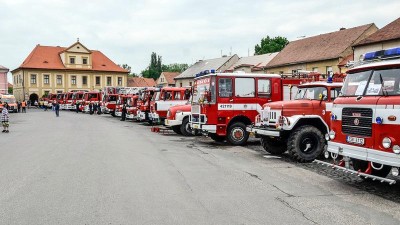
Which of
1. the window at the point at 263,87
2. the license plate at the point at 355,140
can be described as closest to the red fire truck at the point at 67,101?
the window at the point at 263,87

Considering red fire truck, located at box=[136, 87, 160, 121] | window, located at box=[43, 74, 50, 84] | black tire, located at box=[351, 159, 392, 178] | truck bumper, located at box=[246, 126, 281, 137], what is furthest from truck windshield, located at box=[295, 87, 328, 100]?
window, located at box=[43, 74, 50, 84]

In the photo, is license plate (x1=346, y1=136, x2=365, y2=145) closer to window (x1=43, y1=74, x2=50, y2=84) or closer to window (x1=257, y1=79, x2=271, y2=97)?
window (x1=257, y1=79, x2=271, y2=97)

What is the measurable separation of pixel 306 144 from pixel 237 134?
4.50 m

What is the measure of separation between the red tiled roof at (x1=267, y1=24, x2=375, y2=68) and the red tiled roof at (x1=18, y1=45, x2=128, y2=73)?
41610 mm

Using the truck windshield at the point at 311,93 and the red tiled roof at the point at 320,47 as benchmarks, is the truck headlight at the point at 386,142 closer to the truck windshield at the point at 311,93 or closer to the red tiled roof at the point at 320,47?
the truck windshield at the point at 311,93

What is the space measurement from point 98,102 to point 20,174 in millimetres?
38904

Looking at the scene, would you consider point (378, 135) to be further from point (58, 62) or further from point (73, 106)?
point (58, 62)

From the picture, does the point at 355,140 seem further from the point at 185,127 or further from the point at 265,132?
the point at 185,127

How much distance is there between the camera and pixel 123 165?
1041cm

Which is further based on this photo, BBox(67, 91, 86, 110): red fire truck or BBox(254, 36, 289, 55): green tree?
BBox(254, 36, 289, 55): green tree

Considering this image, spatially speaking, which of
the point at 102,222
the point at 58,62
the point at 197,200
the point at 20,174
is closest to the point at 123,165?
the point at 20,174

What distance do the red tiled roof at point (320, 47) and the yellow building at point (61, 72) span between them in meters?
40.8

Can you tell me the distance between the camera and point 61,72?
7581 cm

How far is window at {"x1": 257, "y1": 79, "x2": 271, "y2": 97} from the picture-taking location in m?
16.0
